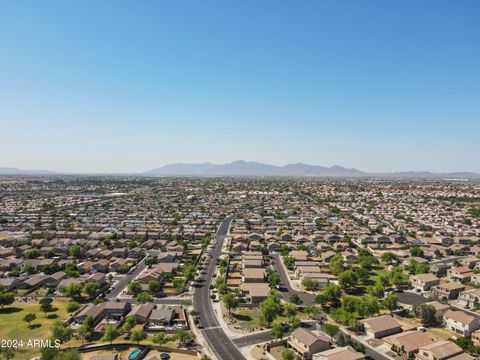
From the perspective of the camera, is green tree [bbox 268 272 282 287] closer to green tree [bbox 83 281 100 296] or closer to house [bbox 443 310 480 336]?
house [bbox 443 310 480 336]

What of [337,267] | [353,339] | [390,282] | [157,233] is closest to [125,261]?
[157,233]

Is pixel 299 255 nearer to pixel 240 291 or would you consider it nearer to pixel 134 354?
pixel 240 291

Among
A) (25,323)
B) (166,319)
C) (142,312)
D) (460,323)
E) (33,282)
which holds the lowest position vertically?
(25,323)

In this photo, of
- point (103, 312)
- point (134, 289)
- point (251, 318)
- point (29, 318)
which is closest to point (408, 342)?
point (251, 318)

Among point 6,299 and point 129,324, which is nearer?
point 129,324

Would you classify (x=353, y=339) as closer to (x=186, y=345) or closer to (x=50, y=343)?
(x=186, y=345)

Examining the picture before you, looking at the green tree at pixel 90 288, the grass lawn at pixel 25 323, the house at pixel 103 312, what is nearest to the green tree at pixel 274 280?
the house at pixel 103 312
